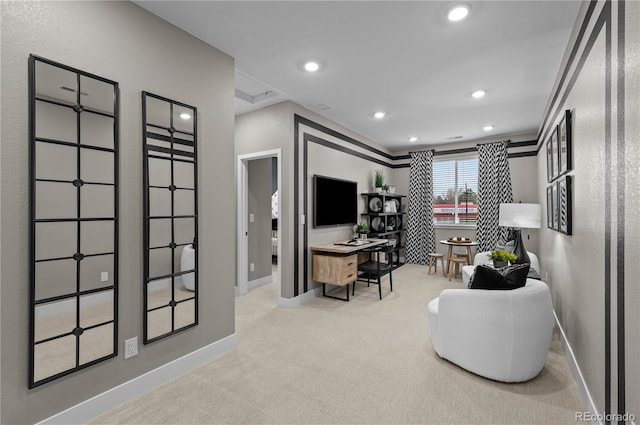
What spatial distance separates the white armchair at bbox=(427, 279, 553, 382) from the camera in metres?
2.09

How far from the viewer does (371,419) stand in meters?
1.81

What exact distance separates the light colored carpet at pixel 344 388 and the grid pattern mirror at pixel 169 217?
0.47 m

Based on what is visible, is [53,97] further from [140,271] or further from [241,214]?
[241,214]

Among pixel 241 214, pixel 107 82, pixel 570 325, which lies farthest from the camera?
pixel 241 214

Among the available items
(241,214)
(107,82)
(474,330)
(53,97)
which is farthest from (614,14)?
(241,214)

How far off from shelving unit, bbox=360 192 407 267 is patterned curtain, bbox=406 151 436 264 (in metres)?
0.25

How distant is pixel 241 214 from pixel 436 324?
9.53 ft

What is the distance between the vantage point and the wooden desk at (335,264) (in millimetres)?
4027

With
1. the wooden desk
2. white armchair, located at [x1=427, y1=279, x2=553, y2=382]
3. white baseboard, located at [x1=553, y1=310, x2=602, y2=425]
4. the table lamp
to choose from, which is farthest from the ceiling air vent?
white baseboard, located at [x1=553, y1=310, x2=602, y2=425]

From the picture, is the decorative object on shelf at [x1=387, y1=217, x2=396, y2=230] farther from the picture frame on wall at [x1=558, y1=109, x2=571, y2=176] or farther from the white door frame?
the picture frame on wall at [x1=558, y1=109, x2=571, y2=176]

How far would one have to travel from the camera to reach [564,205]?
2.48 m
